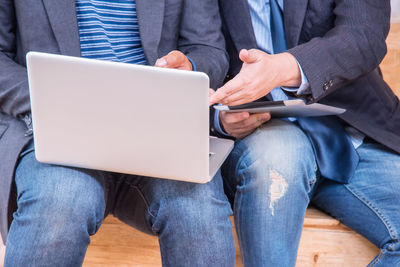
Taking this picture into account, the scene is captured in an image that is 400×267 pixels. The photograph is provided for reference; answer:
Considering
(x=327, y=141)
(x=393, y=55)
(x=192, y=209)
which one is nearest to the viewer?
(x=192, y=209)

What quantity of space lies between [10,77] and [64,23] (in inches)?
6.1

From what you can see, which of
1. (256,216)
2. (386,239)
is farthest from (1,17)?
(386,239)

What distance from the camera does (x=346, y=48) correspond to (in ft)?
3.30

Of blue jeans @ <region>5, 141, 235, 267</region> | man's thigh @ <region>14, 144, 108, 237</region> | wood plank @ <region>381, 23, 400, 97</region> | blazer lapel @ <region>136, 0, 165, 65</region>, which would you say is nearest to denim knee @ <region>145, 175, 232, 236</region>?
blue jeans @ <region>5, 141, 235, 267</region>

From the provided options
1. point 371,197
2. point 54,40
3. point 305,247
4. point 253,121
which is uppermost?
point 54,40

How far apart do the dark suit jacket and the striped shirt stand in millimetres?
228

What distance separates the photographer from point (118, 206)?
1025 mm

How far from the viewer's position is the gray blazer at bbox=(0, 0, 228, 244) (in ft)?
3.10

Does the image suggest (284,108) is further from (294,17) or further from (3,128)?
(3,128)

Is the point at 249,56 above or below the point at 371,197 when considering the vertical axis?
above

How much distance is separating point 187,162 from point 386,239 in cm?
46

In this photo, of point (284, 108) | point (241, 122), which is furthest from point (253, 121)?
point (284, 108)

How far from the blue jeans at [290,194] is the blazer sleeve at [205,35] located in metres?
0.18

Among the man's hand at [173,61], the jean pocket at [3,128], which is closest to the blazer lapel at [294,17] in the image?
the man's hand at [173,61]
